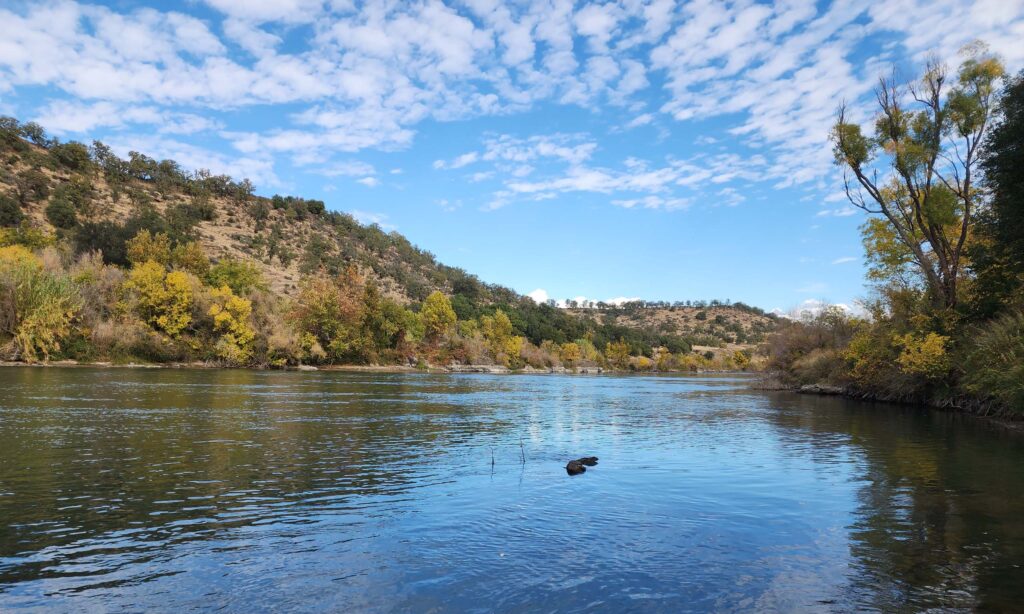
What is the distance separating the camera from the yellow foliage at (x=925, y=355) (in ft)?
116

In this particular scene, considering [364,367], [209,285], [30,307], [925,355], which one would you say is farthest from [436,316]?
[925,355]

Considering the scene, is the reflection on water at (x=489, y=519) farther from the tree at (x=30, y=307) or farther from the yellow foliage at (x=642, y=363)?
the yellow foliage at (x=642, y=363)

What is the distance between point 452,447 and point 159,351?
71.3m

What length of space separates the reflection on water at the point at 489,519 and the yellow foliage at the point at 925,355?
449 inches

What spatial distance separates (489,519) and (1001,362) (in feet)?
93.3

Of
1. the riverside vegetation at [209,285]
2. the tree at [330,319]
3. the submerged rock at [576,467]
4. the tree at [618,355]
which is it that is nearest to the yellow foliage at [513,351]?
the riverside vegetation at [209,285]

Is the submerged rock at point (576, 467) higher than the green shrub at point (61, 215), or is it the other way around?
the green shrub at point (61, 215)

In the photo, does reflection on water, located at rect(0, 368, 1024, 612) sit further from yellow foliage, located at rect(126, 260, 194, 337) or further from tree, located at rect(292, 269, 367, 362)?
tree, located at rect(292, 269, 367, 362)

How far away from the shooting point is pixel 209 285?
9344cm

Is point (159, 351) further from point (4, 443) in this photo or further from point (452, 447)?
point (452, 447)

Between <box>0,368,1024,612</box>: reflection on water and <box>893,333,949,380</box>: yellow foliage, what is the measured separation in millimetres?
11398

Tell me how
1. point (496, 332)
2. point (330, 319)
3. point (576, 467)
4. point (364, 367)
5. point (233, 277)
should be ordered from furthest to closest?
point (496, 332)
point (364, 367)
point (330, 319)
point (233, 277)
point (576, 467)

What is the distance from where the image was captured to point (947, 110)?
3675 cm

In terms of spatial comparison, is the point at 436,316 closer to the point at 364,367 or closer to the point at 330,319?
the point at 364,367
